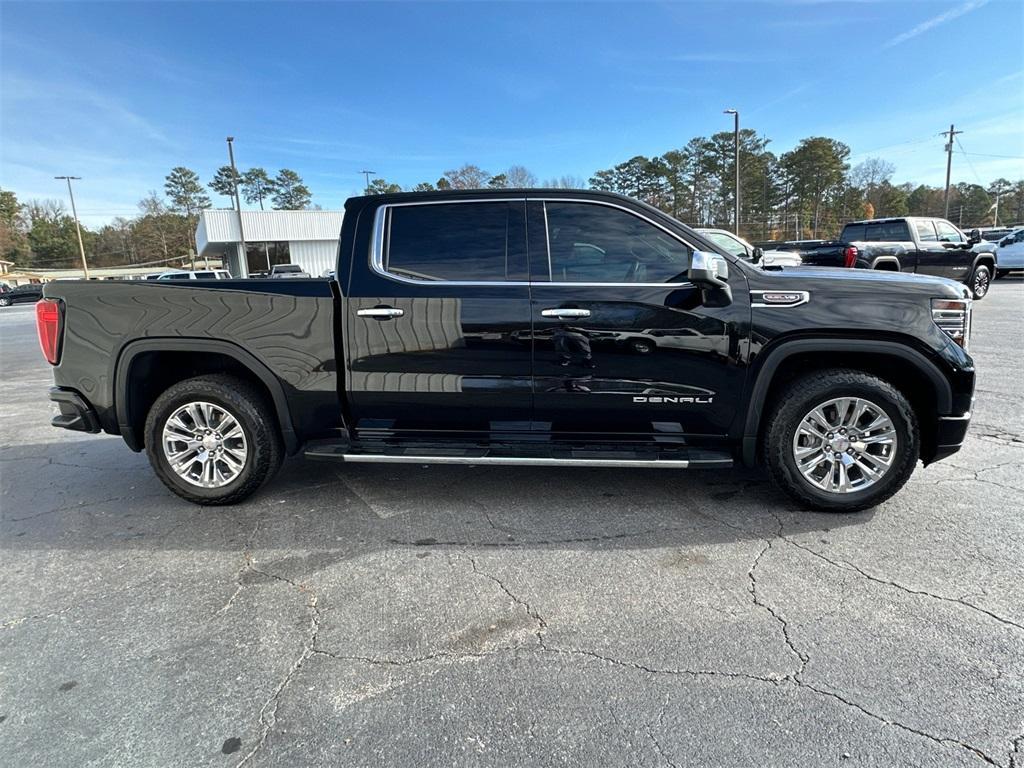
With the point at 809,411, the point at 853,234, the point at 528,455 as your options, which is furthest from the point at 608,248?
the point at 853,234

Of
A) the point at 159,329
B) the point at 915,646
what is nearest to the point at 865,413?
the point at 915,646

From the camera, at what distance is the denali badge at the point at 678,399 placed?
11.8 ft

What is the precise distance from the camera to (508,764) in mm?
1883

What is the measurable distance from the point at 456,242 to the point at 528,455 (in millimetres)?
1463

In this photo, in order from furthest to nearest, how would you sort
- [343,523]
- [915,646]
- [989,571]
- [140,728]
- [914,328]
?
[343,523] < [914,328] < [989,571] < [915,646] < [140,728]

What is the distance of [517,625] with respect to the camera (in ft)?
8.57

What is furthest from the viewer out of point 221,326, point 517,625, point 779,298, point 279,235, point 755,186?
point 755,186

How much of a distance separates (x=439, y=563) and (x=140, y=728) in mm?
1461

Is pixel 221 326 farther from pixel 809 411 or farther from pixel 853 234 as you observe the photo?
pixel 853 234

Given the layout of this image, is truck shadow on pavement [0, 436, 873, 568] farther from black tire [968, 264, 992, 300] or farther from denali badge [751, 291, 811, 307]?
black tire [968, 264, 992, 300]

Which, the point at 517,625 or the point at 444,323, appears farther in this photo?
the point at 444,323

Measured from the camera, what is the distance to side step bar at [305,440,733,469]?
3527 millimetres

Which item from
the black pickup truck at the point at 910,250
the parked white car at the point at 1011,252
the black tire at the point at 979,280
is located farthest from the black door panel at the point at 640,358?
the parked white car at the point at 1011,252

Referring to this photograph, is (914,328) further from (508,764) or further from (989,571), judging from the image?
(508,764)
